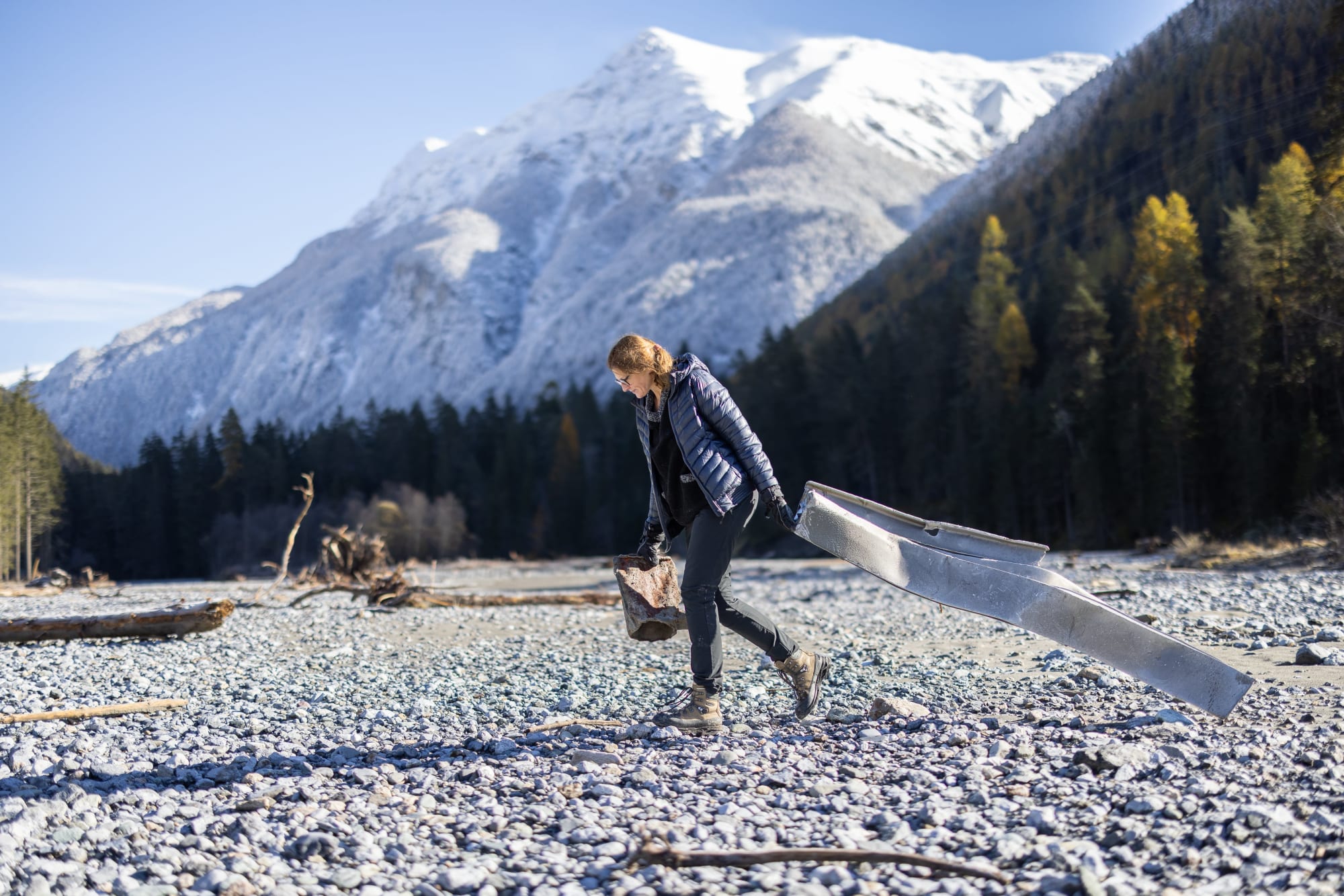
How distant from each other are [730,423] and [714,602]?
1.06 m

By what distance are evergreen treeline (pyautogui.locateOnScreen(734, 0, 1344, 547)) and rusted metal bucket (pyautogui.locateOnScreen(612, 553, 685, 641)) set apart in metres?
17.9

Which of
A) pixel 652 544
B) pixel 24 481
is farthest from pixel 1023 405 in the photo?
pixel 24 481

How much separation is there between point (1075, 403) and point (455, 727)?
42.0 metres

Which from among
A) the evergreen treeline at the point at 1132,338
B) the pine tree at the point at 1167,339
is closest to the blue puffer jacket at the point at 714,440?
the evergreen treeline at the point at 1132,338

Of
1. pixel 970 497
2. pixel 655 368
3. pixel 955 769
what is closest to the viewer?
pixel 955 769

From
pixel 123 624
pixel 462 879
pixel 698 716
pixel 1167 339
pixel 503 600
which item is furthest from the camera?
pixel 1167 339

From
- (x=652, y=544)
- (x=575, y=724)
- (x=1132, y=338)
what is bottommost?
(x=575, y=724)

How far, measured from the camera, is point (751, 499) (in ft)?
18.5

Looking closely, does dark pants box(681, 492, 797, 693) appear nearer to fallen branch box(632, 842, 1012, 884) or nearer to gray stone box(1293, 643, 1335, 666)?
fallen branch box(632, 842, 1012, 884)

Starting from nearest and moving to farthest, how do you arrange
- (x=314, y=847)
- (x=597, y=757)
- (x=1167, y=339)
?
(x=314, y=847)
(x=597, y=757)
(x=1167, y=339)

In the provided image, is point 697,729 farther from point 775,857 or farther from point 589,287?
point 589,287

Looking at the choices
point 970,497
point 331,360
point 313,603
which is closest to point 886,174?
point 331,360

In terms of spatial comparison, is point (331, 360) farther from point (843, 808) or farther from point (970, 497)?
point (843, 808)

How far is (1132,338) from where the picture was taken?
42.6m
